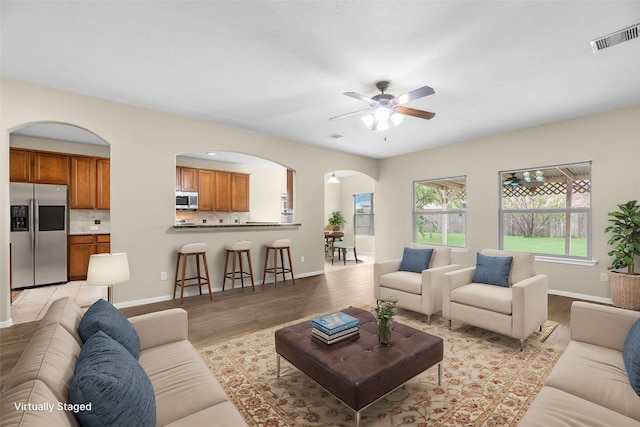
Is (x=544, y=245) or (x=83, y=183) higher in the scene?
(x=83, y=183)

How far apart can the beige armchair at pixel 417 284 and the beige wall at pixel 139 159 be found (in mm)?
2405

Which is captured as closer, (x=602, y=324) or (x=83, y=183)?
(x=602, y=324)

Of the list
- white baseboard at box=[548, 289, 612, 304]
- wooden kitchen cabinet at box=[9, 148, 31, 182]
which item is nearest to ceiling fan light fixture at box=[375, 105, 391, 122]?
white baseboard at box=[548, 289, 612, 304]

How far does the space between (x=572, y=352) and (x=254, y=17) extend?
314 cm

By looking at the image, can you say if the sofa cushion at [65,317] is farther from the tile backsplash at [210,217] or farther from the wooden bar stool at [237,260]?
the tile backsplash at [210,217]

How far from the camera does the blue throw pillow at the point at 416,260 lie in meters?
3.92

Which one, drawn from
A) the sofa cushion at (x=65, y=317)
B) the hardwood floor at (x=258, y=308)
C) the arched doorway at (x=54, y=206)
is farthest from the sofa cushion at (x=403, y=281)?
the arched doorway at (x=54, y=206)

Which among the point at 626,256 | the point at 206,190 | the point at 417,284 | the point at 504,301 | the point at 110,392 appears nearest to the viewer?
the point at 110,392

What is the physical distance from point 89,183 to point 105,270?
177 inches

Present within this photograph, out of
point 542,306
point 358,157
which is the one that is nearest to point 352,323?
point 542,306

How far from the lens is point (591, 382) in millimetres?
1493

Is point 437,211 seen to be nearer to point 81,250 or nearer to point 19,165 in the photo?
point 81,250

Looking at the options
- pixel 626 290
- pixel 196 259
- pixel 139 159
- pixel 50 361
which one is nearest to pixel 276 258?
pixel 196 259

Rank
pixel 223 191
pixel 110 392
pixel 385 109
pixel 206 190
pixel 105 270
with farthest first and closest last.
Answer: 1. pixel 223 191
2. pixel 206 190
3. pixel 385 109
4. pixel 105 270
5. pixel 110 392
